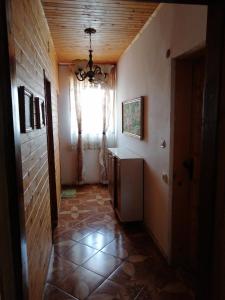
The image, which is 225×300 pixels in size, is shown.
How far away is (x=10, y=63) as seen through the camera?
0.98 m

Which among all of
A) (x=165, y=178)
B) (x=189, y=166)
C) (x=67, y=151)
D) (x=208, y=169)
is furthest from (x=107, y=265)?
(x=67, y=151)

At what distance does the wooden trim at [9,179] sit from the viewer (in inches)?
37.8

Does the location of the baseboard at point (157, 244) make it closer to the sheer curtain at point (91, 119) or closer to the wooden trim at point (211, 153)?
the wooden trim at point (211, 153)

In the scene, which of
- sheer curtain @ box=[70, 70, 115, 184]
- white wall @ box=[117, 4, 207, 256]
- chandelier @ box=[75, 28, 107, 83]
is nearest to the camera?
white wall @ box=[117, 4, 207, 256]

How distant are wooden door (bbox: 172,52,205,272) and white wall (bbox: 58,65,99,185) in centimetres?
332

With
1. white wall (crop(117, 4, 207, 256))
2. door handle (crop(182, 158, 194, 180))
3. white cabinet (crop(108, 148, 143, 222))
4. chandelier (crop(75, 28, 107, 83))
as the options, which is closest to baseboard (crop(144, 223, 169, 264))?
white wall (crop(117, 4, 207, 256))

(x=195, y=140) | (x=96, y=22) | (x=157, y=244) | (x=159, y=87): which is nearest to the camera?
(x=195, y=140)

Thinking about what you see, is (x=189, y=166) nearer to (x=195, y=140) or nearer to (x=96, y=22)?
(x=195, y=140)

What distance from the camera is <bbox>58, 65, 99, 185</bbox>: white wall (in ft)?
16.8

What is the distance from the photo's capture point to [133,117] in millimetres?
3678

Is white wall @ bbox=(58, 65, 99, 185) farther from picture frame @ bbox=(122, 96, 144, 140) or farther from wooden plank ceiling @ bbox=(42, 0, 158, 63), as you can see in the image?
picture frame @ bbox=(122, 96, 144, 140)

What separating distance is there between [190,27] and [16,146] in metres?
1.66

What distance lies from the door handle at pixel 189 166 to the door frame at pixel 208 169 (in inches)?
36.4

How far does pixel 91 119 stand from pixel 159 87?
2.83m
